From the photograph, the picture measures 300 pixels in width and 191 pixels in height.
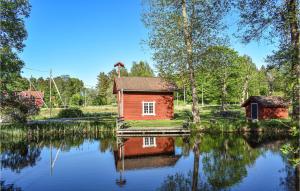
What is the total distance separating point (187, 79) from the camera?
1378 inches

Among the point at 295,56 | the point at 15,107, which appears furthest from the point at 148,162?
the point at 15,107

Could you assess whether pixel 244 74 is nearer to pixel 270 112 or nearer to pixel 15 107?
pixel 270 112

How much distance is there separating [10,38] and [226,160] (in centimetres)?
1681

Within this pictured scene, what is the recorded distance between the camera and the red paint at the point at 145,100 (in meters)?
37.4

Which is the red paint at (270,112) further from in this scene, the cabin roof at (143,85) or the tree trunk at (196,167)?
the tree trunk at (196,167)

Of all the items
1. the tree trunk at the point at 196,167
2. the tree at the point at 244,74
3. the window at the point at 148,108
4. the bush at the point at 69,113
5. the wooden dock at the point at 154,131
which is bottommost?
the tree trunk at the point at 196,167

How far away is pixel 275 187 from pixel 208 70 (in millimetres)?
20906

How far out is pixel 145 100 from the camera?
3784 cm

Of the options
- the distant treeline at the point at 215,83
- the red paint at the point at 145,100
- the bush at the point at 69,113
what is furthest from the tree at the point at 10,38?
the bush at the point at 69,113

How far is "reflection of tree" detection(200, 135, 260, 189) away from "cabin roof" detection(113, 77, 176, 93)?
1278 centimetres

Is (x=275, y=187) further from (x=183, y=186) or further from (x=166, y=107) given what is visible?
(x=166, y=107)

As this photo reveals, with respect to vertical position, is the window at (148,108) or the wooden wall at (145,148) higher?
the window at (148,108)

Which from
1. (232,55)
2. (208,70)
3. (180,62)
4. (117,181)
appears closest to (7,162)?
(117,181)

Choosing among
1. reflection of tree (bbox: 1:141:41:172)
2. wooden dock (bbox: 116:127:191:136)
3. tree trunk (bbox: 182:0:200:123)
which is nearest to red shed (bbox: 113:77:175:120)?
tree trunk (bbox: 182:0:200:123)
